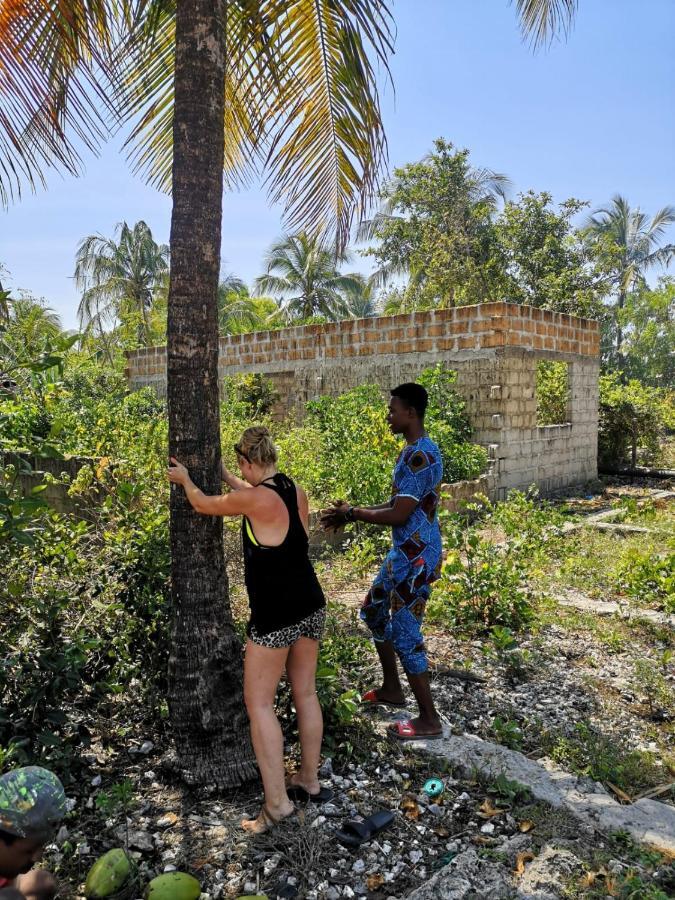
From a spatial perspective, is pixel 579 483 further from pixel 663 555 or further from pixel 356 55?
pixel 356 55

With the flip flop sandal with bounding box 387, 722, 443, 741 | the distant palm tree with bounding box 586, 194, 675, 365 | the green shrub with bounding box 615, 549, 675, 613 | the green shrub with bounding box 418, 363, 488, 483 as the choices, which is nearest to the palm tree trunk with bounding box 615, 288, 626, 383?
the distant palm tree with bounding box 586, 194, 675, 365

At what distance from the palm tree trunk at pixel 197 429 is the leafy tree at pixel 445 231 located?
2028 centimetres

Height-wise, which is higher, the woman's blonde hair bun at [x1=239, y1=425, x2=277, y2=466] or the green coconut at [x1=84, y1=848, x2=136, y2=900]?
the woman's blonde hair bun at [x1=239, y1=425, x2=277, y2=466]

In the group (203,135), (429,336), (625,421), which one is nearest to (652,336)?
(625,421)

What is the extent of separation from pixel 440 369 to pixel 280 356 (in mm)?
3823

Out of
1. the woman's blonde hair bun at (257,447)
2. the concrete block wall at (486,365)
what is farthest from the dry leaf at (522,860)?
the concrete block wall at (486,365)

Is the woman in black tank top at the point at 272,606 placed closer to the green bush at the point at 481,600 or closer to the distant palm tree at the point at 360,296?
the green bush at the point at 481,600

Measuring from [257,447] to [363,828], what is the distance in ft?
5.26

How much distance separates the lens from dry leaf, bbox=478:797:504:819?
120 inches

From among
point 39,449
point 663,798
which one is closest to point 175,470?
point 39,449

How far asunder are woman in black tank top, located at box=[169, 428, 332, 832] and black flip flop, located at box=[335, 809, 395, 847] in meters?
0.23

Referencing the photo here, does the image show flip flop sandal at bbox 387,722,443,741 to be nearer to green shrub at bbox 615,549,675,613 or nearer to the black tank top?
the black tank top

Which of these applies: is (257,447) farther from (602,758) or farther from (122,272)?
(122,272)

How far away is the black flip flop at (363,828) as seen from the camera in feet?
9.25
